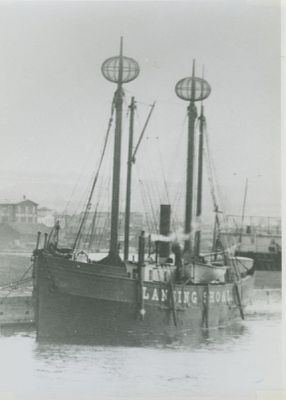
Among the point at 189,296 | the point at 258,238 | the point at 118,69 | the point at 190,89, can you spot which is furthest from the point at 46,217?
the point at 258,238

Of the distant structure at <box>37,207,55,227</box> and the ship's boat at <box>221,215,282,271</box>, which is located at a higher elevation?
the distant structure at <box>37,207,55,227</box>

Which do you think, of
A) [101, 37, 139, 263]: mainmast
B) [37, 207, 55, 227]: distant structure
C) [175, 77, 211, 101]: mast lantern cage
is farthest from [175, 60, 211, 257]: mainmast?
[37, 207, 55, 227]: distant structure

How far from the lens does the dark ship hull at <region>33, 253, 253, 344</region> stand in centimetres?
1488

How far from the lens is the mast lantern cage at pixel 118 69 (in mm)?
14141

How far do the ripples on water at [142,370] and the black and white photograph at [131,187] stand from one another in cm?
3

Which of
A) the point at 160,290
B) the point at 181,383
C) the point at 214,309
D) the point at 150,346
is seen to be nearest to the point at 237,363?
the point at 181,383

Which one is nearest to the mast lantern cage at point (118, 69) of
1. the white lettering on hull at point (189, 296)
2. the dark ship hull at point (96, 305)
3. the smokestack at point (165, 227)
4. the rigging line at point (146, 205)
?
the rigging line at point (146, 205)

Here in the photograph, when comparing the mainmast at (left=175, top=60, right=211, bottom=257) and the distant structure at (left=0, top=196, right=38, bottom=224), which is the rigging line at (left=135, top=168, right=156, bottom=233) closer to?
the mainmast at (left=175, top=60, right=211, bottom=257)

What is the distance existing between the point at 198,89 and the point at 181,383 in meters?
7.89

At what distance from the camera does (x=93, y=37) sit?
13234mm

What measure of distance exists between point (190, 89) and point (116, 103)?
2.29m

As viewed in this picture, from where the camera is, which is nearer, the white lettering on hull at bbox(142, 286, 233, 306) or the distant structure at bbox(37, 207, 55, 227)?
the distant structure at bbox(37, 207, 55, 227)

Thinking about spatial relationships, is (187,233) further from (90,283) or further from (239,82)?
(239,82)

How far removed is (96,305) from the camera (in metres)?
15.0
